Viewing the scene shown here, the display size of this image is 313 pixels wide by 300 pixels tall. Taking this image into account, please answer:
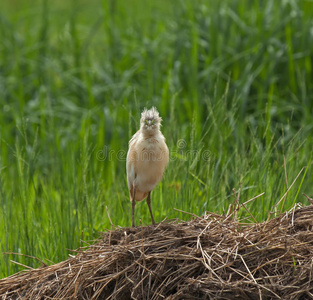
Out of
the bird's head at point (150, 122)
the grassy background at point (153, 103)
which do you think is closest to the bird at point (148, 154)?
the bird's head at point (150, 122)

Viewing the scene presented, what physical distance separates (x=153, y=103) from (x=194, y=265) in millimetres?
4299

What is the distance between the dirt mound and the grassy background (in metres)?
1.10

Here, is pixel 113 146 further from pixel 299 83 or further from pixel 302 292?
pixel 302 292

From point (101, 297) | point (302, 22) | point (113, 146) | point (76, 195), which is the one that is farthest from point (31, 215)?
point (302, 22)

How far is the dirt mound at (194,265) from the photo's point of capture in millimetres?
3303

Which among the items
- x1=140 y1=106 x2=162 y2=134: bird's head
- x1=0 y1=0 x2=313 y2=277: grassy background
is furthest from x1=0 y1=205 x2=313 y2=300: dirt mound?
x1=0 y1=0 x2=313 y2=277: grassy background

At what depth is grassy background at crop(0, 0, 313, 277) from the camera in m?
5.18

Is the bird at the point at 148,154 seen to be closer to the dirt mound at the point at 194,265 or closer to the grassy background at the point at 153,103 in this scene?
the dirt mound at the point at 194,265

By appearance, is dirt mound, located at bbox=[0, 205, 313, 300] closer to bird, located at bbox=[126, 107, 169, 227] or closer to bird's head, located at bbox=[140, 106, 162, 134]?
bird, located at bbox=[126, 107, 169, 227]

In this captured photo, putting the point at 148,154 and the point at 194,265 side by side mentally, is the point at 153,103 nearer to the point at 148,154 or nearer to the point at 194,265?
the point at 148,154

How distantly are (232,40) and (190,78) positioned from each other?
1.02 m

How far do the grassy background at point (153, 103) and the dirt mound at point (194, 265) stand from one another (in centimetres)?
110

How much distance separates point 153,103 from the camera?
7531mm

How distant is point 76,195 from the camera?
5.29 meters
